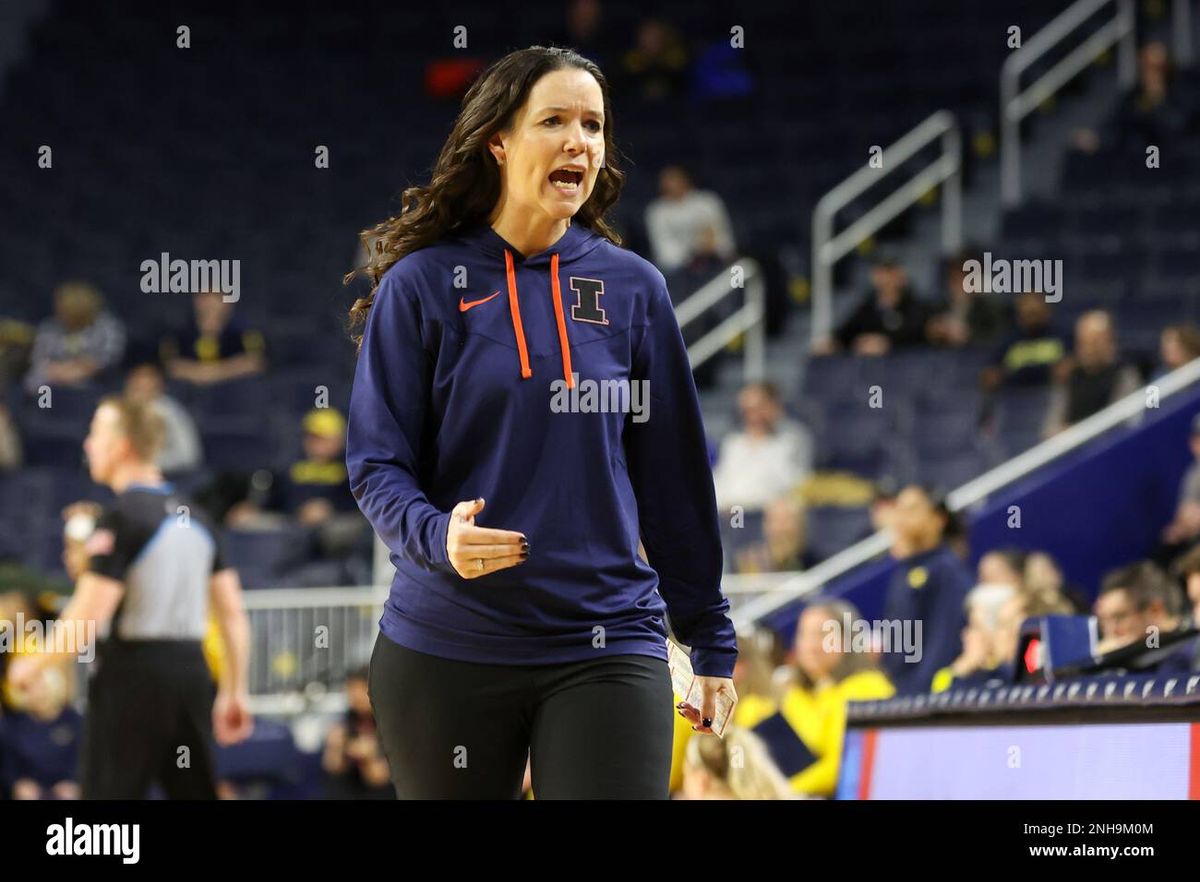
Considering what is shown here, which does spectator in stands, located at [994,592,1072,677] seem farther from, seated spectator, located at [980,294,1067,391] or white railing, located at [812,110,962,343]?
white railing, located at [812,110,962,343]

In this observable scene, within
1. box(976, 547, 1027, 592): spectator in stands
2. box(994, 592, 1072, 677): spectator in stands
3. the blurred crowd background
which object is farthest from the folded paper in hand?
box(976, 547, 1027, 592): spectator in stands

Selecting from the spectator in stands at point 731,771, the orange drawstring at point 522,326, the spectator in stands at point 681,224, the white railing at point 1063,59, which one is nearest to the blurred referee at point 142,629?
the spectator in stands at point 731,771

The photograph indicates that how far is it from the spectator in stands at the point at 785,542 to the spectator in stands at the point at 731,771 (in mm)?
3045

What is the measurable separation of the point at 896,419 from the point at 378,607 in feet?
8.04

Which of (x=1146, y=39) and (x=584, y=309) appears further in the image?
(x=1146, y=39)

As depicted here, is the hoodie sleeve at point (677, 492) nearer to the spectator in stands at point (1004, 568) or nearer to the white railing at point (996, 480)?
the spectator in stands at point (1004, 568)

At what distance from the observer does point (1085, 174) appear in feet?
33.0

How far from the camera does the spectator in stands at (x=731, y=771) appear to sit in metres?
4.84

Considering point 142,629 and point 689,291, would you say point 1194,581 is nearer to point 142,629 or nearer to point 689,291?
point 142,629

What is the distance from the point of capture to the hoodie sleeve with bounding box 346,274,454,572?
2.66 meters

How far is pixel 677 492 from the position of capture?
112 inches

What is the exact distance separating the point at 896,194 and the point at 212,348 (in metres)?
3.69
